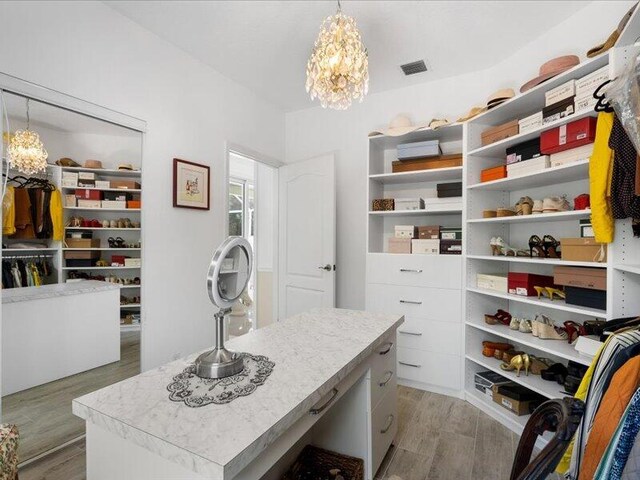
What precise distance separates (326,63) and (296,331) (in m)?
1.39

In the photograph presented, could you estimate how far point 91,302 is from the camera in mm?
2070

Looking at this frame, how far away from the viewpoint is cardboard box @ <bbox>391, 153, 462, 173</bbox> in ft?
8.97

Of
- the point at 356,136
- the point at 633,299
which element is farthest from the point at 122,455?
the point at 356,136

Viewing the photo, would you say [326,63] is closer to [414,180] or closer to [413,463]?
[414,180]

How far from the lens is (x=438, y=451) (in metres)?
1.97

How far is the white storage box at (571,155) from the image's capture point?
1802mm

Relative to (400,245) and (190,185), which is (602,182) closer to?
(400,245)

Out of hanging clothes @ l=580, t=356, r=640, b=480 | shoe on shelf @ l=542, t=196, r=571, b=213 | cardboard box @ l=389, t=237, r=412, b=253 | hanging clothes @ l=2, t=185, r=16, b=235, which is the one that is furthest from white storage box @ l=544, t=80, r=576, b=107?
hanging clothes @ l=2, t=185, r=16, b=235

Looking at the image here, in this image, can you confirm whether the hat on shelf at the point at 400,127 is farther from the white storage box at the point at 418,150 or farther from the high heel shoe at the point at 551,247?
the high heel shoe at the point at 551,247

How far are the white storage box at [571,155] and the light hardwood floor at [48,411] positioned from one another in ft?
10.2

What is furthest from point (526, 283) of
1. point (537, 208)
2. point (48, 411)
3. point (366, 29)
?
point (48, 411)

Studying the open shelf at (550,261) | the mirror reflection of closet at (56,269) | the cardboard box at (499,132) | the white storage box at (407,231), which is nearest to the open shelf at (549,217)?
the open shelf at (550,261)

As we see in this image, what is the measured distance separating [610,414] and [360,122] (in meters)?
3.15

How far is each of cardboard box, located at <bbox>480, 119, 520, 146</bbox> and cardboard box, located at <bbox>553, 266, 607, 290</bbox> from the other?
98 centimetres
